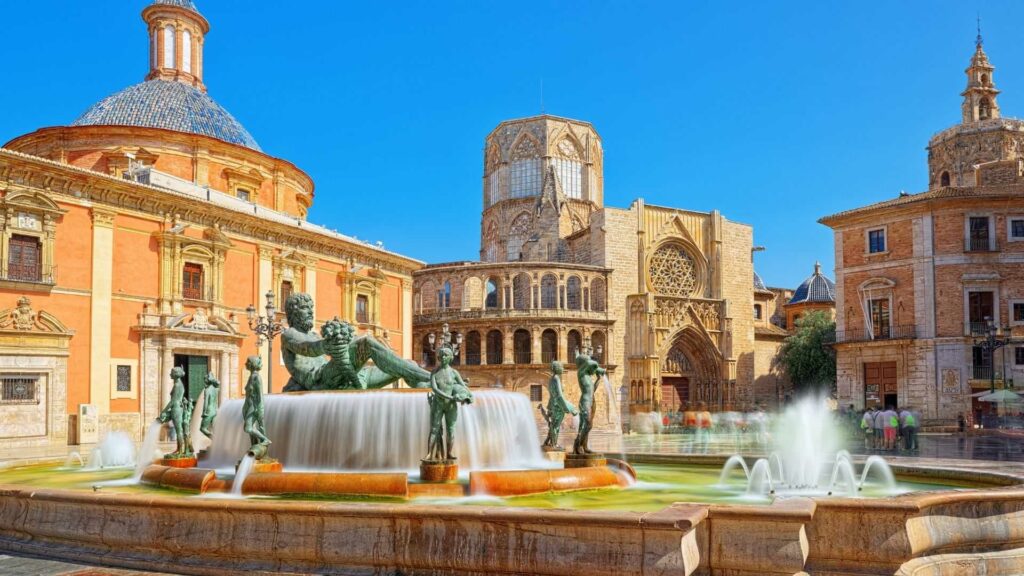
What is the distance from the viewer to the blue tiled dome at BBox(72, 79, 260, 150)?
31.6m

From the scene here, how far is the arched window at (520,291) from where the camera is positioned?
142 ft

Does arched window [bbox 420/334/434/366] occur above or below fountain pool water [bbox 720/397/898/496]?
above

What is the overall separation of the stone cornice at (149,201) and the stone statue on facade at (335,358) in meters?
14.6

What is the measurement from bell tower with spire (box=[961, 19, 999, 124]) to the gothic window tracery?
2060cm

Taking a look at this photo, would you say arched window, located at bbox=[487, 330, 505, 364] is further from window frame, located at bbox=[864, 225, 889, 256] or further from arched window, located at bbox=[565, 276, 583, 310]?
window frame, located at bbox=[864, 225, 889, 256]

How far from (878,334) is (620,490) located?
31406mm

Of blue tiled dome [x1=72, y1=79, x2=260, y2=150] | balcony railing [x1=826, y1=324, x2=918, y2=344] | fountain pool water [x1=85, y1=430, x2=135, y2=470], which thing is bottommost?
fountain pool water [x1=85, y1=430, x2=135, y2=470]

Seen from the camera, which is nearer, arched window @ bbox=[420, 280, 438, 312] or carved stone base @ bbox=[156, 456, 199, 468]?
carved stone base @ bbox=[156, 456, 199, 468]

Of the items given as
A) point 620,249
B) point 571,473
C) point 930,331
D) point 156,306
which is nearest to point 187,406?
point 571,473

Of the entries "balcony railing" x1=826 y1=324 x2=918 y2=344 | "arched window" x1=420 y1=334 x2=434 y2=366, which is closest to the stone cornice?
"arched window" x1=420 y1=334 x2=434 y2=366

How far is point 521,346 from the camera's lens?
42406 mm

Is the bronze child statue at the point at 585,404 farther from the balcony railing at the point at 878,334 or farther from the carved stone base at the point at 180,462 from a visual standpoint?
the balcony railing at the point at 878,334

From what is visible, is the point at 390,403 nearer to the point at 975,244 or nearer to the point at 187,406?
the point at 187,406

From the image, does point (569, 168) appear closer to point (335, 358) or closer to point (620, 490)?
point (335, 358)
